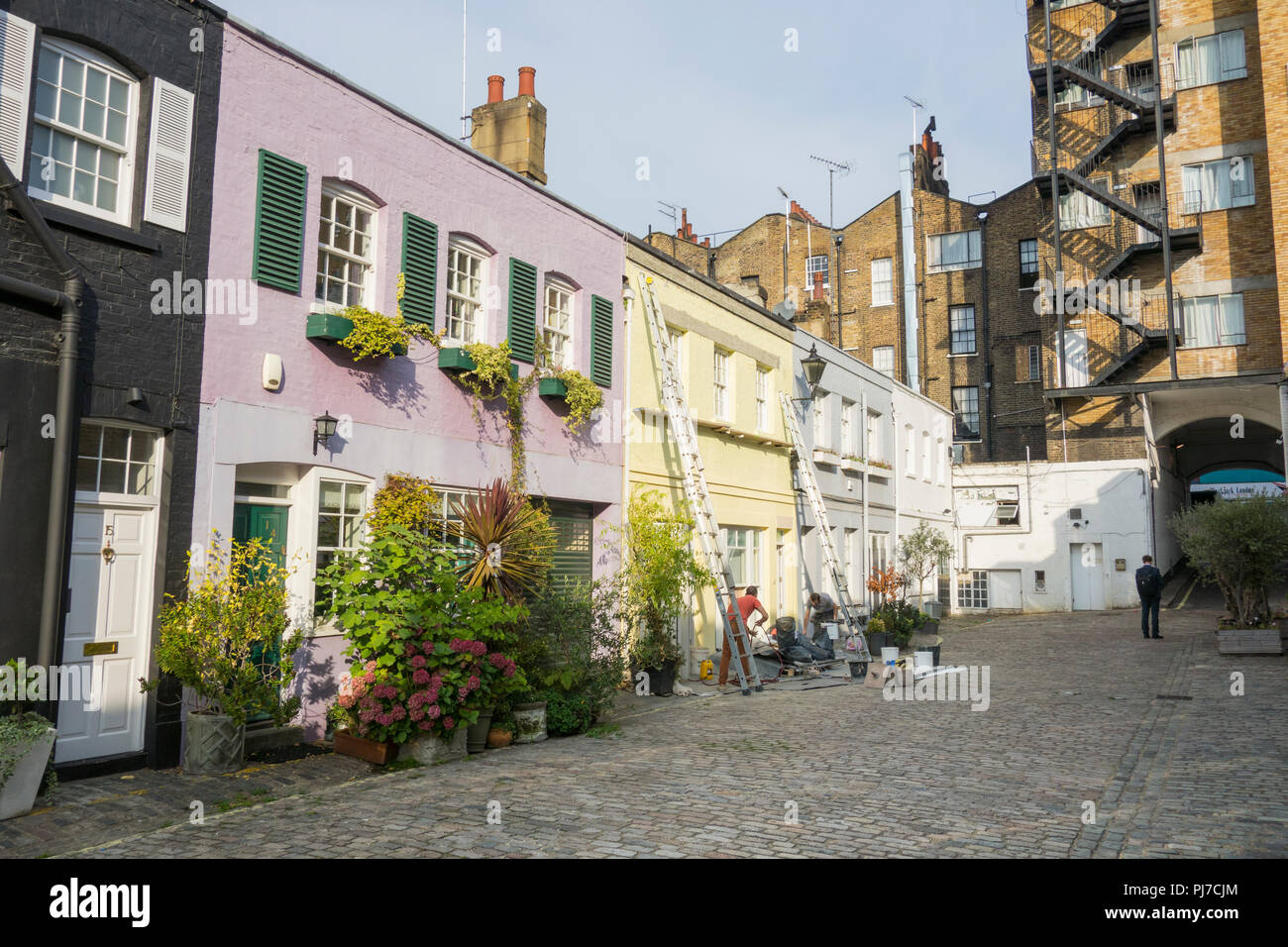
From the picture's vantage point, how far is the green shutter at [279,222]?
961 centimetres

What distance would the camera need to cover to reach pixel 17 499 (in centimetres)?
764

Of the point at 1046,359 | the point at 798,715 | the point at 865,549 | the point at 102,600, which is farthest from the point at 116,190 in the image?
the point at 1046,359

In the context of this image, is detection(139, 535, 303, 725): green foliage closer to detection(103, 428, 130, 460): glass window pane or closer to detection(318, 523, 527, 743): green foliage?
detection(318, 523, 527, 743): green foliage

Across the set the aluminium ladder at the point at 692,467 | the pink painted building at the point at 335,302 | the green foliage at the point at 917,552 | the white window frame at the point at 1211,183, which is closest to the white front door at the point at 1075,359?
the white window frame at the point at 1211,183

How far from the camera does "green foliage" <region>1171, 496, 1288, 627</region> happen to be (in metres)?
17.6

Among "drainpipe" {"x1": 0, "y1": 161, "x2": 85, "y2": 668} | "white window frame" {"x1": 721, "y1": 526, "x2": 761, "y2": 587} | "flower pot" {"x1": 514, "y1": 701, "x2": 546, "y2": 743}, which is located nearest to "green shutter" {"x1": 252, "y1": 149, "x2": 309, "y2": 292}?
"drainpipe" {"x1": 0, "y1": 161, "x2": 85, "y2": 668}

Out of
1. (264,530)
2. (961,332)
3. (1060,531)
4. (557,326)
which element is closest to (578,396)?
(557,326)

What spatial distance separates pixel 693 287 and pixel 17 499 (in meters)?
11.8

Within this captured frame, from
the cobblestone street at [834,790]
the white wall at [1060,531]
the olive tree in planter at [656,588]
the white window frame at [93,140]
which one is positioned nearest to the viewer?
the cobblestone street at [834,790]

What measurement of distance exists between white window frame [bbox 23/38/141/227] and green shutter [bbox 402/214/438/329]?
312 centimetres

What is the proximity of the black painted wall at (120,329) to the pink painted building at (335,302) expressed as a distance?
8.5 inches

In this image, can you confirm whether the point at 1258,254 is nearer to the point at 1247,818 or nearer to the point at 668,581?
the point at 668,581

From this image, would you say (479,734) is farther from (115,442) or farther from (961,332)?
(961,332)

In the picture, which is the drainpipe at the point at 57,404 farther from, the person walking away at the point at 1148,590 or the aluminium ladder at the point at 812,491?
the person walking away at the point at 1148,590
